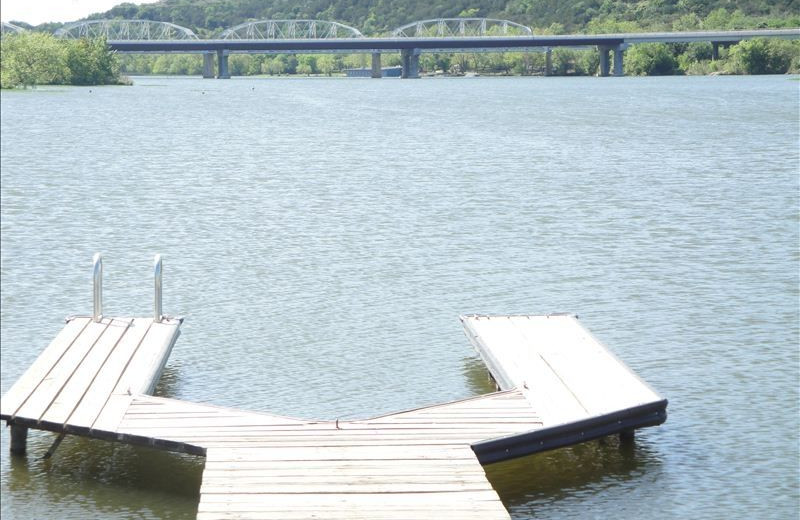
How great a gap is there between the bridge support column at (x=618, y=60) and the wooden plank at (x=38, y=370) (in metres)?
140

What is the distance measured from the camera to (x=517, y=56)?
615ft

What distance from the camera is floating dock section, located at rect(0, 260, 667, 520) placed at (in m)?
Answer: 8.78

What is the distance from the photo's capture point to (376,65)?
585 ft

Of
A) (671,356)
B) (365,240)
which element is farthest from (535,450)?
(365,240)

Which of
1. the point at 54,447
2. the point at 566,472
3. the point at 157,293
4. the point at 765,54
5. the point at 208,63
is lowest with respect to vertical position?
the point at 566,472

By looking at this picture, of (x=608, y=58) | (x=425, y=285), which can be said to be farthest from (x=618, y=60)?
(x=425, y=285)

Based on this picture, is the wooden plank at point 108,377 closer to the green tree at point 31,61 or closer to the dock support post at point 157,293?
the dock support post at point 157,293

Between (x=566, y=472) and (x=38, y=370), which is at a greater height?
(x=38, y=370)

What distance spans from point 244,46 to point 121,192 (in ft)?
401

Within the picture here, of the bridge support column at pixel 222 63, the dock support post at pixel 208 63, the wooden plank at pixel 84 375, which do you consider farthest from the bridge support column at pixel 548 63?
the wooden plank at pixel 84 375

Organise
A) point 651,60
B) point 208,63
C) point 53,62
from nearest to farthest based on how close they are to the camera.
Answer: point 53,62, point 651,60, point 208,63

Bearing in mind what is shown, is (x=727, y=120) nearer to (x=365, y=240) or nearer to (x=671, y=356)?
(x=365, y=240)

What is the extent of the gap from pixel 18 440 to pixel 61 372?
3.06 ft

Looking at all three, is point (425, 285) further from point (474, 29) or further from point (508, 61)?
point (474, 29)
